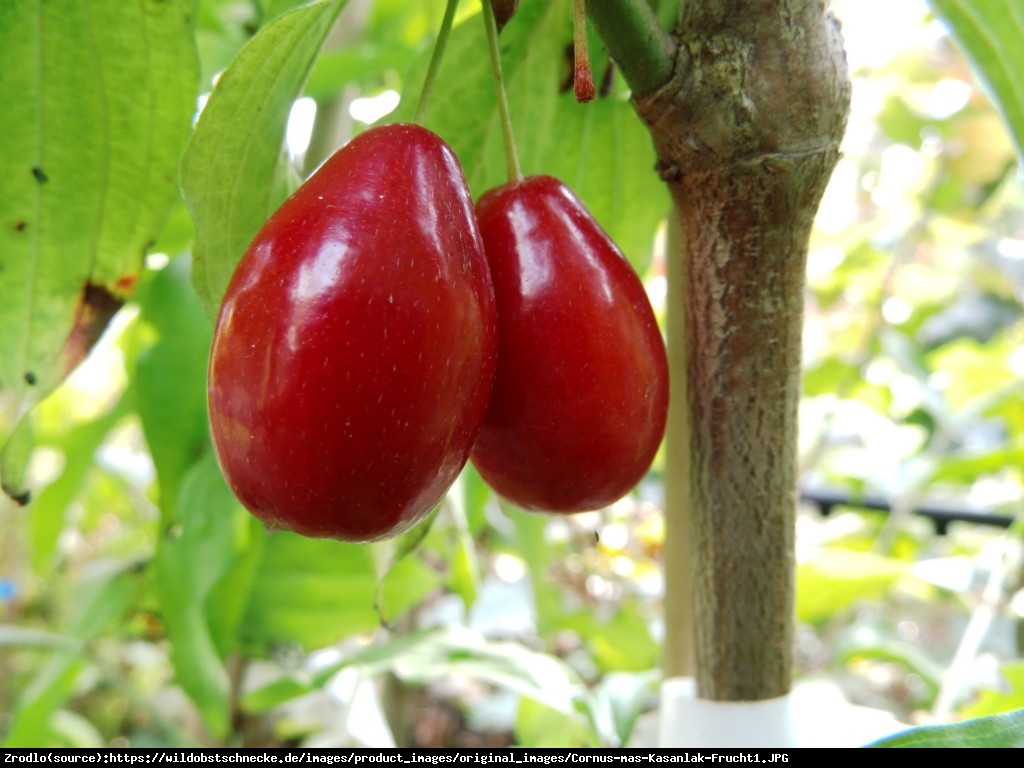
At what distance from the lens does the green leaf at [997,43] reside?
393mm

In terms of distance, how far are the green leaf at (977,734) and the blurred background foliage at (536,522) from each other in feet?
0.47

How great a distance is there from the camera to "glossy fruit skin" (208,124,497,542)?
0.28 meters

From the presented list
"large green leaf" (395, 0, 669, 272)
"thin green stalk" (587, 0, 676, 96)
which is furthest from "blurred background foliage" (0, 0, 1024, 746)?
"thin green stalk" (587, 0, 676, 96)

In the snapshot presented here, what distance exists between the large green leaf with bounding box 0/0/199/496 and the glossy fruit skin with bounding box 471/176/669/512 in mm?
175

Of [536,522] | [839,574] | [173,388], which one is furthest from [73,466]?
[839,574]

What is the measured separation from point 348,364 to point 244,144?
13 cm

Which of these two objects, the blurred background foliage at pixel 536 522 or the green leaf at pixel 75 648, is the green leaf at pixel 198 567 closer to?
the blurred background foliage at pixel 536 522

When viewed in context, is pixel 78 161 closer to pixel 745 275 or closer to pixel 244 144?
pixel 244 144

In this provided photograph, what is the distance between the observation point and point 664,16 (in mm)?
349

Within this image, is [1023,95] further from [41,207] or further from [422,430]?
[41,207]

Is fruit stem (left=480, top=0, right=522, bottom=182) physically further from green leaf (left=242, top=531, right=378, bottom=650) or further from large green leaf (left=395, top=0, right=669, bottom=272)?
green leaf (left=242, top=531, right=378, bottom=650)

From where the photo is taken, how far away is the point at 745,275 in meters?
0.33

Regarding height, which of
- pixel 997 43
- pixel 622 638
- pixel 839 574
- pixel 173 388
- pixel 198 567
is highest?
pixel 997 43

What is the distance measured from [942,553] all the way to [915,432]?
1.43 feet
